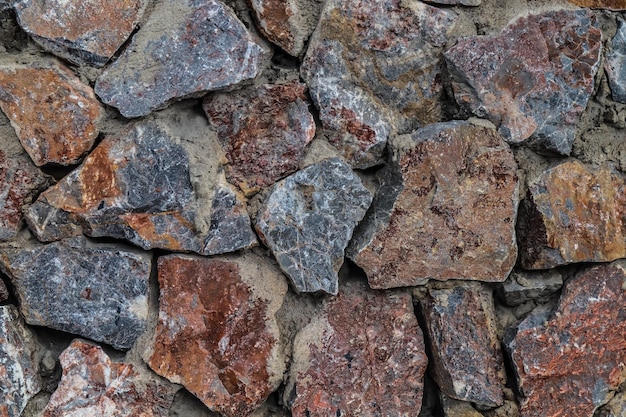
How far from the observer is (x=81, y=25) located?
1.21 meters

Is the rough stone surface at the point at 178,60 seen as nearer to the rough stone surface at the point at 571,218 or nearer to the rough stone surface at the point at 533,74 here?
the rough stone surface at the point at 533,74

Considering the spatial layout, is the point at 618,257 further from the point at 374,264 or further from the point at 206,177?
the point at 206,177

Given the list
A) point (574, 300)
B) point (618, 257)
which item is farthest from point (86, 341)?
point (618, 257)

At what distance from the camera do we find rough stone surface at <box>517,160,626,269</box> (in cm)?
141

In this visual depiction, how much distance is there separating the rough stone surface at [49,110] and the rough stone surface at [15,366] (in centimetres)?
30

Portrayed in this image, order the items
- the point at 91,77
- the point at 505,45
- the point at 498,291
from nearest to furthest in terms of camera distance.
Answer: the point at 91,77, the point at 505,45, the point at 498,291

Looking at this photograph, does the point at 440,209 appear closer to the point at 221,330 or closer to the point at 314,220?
the point at 314,220

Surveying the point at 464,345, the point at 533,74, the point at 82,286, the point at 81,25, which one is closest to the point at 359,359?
the point at 464,345

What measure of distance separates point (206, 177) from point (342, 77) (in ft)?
1.09

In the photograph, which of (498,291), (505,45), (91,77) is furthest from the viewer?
(498,291)

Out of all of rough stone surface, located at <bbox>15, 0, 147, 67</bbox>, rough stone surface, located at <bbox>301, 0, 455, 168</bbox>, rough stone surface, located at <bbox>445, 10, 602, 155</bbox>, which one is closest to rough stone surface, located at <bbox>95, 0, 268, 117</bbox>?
rough stone surface, located at <bbox>15, 0, 147, 67</bbox>

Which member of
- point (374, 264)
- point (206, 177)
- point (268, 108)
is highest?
point (268, 108)

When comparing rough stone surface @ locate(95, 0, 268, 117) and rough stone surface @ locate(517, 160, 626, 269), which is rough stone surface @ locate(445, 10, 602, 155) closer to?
rough stone surface @ locate(517, 160, 626, 269)

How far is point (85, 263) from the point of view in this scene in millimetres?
1273
